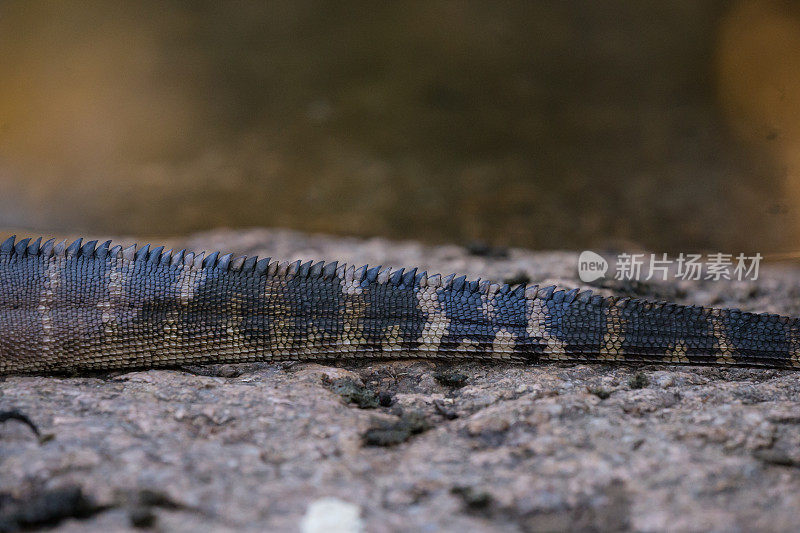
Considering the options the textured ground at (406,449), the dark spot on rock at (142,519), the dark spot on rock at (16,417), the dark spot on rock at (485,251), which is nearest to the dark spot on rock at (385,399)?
the textured ground at (406,449)

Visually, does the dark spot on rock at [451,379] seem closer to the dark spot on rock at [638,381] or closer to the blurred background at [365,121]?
the dark spot on rock at [638,381]

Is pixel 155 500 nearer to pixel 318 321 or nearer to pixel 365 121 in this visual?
pixel 318 321

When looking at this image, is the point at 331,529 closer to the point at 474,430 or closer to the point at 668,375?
the point at 474,430

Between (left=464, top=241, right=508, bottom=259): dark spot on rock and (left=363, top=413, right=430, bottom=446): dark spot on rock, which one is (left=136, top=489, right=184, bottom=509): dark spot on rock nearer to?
(left=363, top=413, right=430, bottom=446): dark spot on rock

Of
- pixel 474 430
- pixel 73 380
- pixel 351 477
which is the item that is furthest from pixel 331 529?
pixel 73 380

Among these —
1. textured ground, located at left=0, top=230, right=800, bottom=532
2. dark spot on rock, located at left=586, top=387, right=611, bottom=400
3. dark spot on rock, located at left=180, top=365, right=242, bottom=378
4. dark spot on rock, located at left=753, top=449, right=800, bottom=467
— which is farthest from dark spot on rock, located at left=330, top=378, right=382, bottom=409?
dark spot on rock, located at left=753, top=449, right=800, bottom=467

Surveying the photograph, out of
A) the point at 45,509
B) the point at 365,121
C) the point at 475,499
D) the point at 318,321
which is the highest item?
the point at 365,121

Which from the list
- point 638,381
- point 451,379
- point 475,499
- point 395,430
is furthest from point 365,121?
point 475,499
